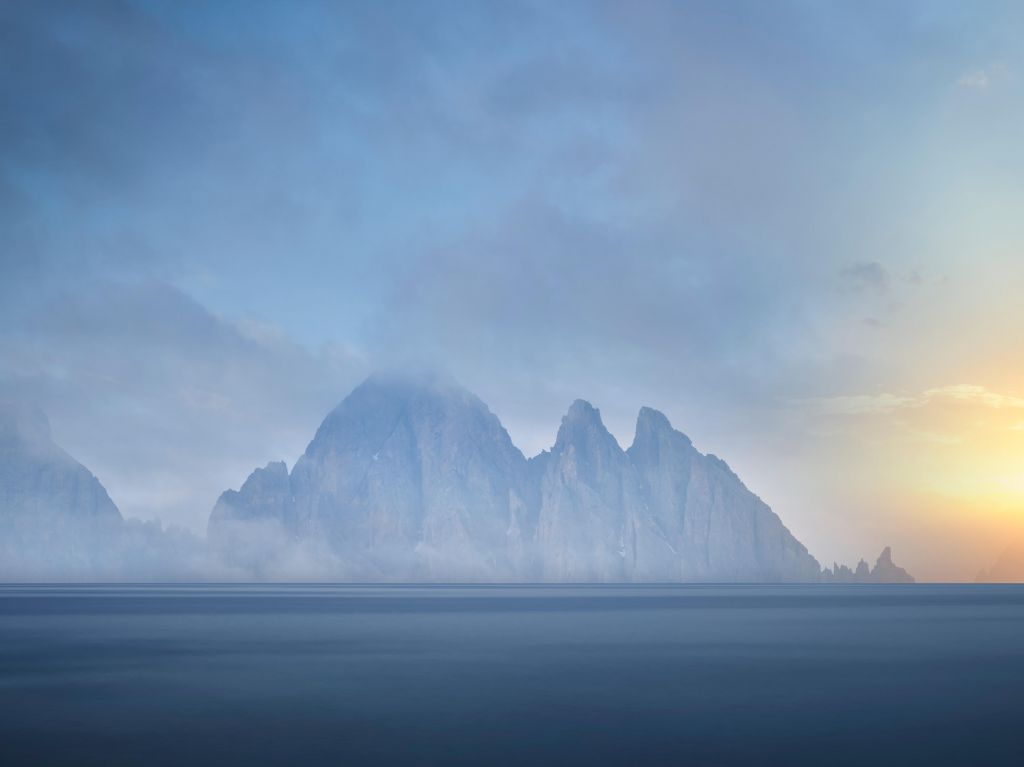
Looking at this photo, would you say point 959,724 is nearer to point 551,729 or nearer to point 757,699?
point 757,699

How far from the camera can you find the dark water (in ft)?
105

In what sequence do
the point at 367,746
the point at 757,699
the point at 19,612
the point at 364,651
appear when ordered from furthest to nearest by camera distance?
the point at 19,612 < the point at 364,651 < the point at 757,699 < the point at 367,746

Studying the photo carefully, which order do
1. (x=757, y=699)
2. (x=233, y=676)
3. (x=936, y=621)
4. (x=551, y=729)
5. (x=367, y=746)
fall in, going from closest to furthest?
(x=367, y=746) → (x=551, y=729) → (x=757, y=699) → (x=233, y=676) → (x=936, y=621)

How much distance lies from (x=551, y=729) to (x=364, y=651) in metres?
35.9

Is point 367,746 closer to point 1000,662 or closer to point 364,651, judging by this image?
point 364,651

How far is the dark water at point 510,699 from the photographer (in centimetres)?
3189

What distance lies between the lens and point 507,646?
2931 inches

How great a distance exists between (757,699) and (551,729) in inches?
500

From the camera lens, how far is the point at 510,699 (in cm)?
4400

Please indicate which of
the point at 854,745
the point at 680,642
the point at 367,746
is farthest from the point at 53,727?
the point at 680,642

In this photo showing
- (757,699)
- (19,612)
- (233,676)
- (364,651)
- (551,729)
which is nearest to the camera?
(551,729)

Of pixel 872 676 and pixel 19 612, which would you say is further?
pixel 19 612

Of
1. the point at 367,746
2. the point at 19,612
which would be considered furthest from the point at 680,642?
the point at 19,612

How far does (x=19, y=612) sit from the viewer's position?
135 m
